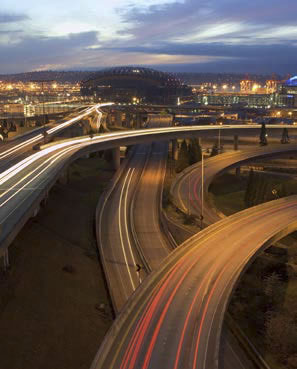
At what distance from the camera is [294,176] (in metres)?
73.9

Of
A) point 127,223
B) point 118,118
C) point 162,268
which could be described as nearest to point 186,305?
point 162,268

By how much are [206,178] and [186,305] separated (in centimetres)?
3948

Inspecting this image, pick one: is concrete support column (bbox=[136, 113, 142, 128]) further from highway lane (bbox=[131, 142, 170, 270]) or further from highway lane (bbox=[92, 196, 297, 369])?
highway lane (bbox=[92, 196, 297, 369])

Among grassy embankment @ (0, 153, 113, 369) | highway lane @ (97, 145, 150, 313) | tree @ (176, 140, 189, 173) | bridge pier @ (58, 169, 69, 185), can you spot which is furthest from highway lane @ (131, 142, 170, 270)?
bridge pier @ (58, 169, 69, 185)

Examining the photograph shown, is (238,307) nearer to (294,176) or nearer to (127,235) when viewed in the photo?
(127,235)

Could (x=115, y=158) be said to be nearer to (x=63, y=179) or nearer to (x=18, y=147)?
(x=63, y=179)

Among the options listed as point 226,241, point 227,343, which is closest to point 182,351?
point 227,343

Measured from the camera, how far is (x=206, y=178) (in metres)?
60.8

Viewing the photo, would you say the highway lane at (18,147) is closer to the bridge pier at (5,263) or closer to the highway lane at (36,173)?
the highway lane at (36,173)

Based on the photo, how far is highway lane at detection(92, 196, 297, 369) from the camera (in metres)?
17.9

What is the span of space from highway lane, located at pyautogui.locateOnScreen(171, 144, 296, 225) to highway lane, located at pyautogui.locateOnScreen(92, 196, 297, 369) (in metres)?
12.1

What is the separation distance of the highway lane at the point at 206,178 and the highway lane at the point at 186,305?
39.6 ft

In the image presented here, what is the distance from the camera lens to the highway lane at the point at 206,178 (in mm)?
48688

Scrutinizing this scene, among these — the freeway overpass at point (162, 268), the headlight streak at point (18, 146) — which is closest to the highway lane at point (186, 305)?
the freeway overpass at point (162, 268)
